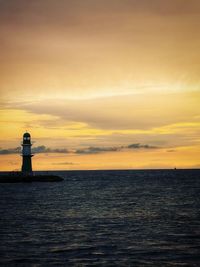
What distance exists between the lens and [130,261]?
94.0ft

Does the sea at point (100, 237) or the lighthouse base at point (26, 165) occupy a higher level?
the lighthouse base at point (26, 165)

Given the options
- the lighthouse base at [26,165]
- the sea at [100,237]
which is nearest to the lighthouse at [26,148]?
the lighthouse base at [26,165]

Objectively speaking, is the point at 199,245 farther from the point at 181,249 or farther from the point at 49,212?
the point at 49,212

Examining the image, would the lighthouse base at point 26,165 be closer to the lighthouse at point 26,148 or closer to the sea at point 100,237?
the lighthouse at point 26,148

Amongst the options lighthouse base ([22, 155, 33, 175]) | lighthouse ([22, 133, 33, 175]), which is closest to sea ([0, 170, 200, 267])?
lighthouse ([22, 133, 33, 175])

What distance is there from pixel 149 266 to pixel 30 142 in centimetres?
8548

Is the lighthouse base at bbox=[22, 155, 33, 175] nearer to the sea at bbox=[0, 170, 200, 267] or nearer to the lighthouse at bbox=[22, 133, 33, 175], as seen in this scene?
the lighthouse at bbox=[22, 133, 33, 175]

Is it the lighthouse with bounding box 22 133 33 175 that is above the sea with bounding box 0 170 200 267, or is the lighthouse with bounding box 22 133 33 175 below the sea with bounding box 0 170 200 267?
above

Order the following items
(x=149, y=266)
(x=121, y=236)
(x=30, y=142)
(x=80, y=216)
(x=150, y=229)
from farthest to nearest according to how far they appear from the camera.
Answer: (x=30, y=142)
(x=80, y=216)
(x=150, y=229)
(x=121, y=236)
(x=149, y=266)

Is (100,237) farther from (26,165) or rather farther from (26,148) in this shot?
(26,165)

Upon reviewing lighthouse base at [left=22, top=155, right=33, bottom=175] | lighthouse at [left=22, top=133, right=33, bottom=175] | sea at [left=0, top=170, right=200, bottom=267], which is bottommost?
sea at [left=0, top=170, right=200, bottom=267]

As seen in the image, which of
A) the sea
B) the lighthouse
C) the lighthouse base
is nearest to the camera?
the sea

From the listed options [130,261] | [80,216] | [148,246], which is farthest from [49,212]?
[130,261]

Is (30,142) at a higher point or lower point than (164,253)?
higher
